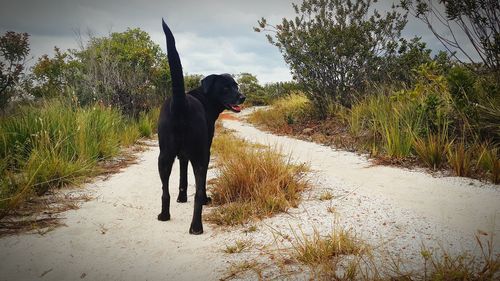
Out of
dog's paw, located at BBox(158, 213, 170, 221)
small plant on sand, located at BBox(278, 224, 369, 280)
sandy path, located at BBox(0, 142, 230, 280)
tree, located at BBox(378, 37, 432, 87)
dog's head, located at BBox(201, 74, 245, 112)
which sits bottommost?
sandy path, located at BBox(0, 142, 230, 280)

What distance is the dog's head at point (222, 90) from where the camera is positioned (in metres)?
3.28

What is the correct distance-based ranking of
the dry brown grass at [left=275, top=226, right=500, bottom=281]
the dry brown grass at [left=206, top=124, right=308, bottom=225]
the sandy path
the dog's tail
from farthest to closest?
the dry brown grass at [left=206, top=124, right=308, bottom=225] < the dog's tail < the sandy path < the dry brown grass at [left=275, top=226, right=500, bottom=281]

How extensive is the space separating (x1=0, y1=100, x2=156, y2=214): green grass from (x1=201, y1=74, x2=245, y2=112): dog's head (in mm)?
1849

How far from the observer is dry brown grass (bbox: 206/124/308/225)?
2.86 m

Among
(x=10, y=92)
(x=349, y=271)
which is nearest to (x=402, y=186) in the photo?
(x=349, y=271)

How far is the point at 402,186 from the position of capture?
3582 mm

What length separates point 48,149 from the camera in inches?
183

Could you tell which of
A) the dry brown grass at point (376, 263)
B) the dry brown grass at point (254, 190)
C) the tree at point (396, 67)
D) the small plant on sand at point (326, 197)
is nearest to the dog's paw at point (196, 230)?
the dry brown grass at point (254, 190)

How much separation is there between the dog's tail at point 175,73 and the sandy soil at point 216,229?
107 cm

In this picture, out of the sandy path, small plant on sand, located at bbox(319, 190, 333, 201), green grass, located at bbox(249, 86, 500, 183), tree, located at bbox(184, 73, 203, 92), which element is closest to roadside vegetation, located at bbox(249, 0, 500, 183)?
green grass, located at bbox(249, 86, 500, 183)

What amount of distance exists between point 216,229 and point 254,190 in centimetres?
61

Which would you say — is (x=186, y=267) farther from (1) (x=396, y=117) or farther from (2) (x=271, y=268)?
(1) (x=396, y=117)

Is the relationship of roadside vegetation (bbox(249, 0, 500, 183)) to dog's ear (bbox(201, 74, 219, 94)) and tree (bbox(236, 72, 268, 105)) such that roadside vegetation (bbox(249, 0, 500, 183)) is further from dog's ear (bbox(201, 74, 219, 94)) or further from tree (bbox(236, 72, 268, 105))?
tree (bbox(236, 72, 268, 105))

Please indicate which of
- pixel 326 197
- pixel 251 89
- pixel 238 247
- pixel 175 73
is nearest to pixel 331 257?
pixel 238 247
